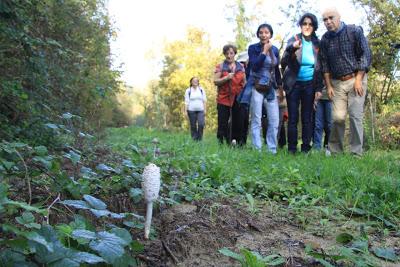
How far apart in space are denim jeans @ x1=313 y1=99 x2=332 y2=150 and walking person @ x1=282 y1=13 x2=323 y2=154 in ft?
1.31

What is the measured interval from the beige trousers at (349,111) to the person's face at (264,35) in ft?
3.29

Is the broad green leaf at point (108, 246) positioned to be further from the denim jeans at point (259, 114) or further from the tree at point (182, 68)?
the tree at point (182, 68)

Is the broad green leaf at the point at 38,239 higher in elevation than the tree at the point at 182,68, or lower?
lower

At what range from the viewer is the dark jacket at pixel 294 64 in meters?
5.05

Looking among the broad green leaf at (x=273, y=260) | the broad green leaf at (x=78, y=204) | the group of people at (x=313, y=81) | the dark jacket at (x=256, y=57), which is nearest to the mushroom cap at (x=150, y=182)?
the broad green leaf at (x=78, y=204)

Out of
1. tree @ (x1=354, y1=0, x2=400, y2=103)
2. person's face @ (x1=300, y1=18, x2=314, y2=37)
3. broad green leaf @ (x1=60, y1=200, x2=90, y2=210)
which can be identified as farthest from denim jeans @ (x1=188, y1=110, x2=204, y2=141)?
broad green leaf @ (x1=60, y1=200, x2=90, y2=210)

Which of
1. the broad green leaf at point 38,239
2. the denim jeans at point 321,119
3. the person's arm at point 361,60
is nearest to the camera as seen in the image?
the broad green leaf at point 38,239

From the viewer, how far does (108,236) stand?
4.22ft

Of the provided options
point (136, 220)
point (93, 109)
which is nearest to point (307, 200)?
point (136, 220)

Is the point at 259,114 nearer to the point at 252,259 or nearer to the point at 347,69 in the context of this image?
the point at 347,69

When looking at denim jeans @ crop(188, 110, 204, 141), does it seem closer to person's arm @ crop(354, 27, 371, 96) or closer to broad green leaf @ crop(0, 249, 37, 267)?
person's arm @ crop(354, 27, 371, 96)

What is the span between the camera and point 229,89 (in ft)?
20.7

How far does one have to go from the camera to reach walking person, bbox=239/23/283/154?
5277 mm

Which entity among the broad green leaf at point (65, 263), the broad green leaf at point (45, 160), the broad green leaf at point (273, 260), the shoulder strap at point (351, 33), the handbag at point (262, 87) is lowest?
the broad green leaf at point (273, 260)
